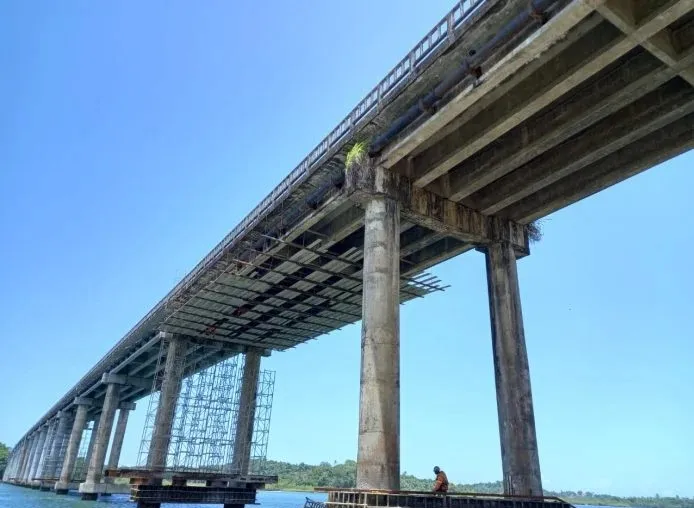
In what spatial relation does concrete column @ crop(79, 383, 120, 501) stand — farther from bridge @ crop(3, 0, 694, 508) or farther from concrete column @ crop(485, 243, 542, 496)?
concrete column @ crop(485, 243, 542, 496)

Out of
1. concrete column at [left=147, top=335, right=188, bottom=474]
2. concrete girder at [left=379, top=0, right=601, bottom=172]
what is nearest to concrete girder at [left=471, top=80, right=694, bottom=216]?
concrete girder at [left=379, top=0, right=601, bottom=172]

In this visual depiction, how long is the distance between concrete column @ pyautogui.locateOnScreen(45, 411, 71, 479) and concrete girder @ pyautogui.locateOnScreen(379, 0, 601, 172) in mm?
97975

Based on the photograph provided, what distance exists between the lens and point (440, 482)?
51.3ft

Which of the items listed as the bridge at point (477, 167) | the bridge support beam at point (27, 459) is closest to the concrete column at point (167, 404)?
the bridge at point (477, 167)

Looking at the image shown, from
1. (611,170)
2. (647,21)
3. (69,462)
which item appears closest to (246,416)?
(611,170)

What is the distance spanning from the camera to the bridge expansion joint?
20344 millimetres

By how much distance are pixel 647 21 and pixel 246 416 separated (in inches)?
1680

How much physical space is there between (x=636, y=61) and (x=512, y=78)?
3751mm

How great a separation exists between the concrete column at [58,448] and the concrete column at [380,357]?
9671 cm

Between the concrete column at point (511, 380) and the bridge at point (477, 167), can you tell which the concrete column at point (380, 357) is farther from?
the concrete column at point (511, 380)

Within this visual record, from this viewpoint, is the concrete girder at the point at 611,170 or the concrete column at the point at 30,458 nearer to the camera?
the concrete girder at the point at 611,170

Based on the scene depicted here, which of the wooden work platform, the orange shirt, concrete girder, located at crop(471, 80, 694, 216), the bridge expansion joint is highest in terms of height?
concrete girder, located at crop(471, 80, 694, 216)

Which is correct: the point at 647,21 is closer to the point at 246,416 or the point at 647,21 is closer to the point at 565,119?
the point at 565,119

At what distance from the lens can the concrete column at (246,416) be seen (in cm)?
4553
